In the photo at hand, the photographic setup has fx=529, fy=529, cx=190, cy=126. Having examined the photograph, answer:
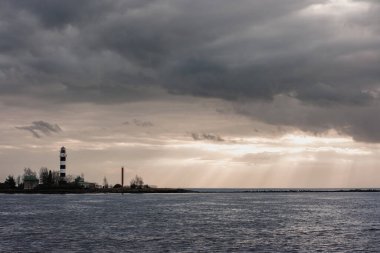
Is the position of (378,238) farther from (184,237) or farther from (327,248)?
(184,237)

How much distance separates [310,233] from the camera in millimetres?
84000

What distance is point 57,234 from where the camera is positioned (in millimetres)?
80688

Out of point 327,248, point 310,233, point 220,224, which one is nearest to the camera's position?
point 327,248

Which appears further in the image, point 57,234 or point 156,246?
point 57,234

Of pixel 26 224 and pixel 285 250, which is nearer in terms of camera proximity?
pixel 285 250

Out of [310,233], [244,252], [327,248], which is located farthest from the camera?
[310,233]

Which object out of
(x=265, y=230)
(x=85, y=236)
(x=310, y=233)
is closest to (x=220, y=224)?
(x=265, y=230)

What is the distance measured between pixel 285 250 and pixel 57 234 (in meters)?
36.0

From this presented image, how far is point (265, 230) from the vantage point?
3477 inches

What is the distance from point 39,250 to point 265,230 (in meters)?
39.9

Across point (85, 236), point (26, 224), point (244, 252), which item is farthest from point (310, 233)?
point (26, 224)

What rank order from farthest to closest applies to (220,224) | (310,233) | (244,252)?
1. (220,224)
2. (310,233)
3. (244,252)

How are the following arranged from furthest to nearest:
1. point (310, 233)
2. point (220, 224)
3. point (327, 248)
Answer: point (220, 224) < point (310, 233) < point (327, 248)

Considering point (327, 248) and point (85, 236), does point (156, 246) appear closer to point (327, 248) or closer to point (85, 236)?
point (85, 236)
